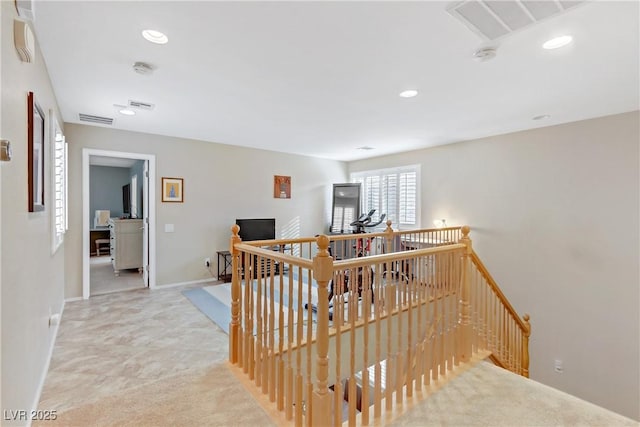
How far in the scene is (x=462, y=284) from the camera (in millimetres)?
2502

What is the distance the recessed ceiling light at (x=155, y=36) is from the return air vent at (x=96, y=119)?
243cm

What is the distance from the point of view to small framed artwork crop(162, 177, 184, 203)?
4844 millimetres

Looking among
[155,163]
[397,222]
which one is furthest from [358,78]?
[397,222]

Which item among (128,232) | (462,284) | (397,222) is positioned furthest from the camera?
(397,222)

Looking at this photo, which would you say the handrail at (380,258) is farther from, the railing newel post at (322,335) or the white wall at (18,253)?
the white wall at (18,253)

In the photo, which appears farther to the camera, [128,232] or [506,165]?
[128,232]

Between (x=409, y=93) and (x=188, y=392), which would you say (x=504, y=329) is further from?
(x=188, y=392)

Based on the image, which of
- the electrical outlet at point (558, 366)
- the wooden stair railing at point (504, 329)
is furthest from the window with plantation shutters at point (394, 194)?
the electrical outlet at point (558, 366)

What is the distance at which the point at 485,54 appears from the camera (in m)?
2.27

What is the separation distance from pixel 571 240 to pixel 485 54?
10.5 feet

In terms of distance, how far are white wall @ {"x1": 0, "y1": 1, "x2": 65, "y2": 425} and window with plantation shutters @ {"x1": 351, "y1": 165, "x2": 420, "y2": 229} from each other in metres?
5.42

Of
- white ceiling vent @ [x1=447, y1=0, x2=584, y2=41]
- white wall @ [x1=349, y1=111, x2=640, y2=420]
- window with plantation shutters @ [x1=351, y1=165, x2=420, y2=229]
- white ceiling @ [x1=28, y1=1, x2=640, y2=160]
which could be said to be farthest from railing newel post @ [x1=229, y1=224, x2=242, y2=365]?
window with plantation shutters @ [x1=351, y1=165, x2=420, y2=229]

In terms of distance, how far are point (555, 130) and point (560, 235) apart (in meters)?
1.46

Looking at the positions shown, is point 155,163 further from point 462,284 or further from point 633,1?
point 633,1
